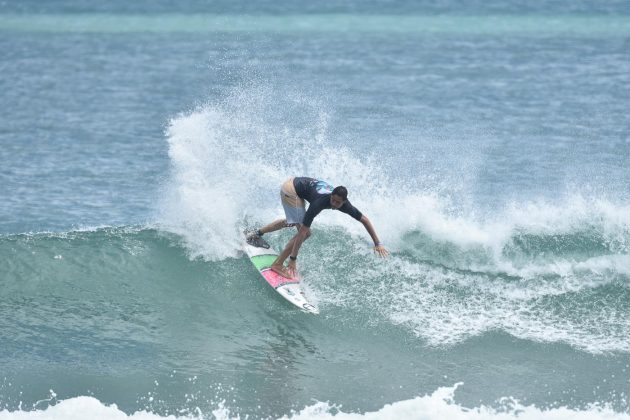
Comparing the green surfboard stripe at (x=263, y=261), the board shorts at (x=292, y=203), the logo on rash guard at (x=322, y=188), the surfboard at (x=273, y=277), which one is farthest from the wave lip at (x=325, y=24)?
the logo on rash guard at (x=322, y=188)

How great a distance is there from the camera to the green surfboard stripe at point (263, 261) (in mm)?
16259

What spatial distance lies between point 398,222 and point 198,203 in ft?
10.7

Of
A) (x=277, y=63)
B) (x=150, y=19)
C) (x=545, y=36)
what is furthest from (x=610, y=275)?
(x=150, y=19)

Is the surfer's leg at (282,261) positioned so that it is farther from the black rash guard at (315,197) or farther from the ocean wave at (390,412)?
the ocean wave at (390,412)

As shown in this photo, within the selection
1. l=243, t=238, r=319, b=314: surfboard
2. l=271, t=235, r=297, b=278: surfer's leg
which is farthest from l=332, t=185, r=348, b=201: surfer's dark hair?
l=243, t=238, r=319, b=314: surfboard

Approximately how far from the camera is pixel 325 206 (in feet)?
48.8

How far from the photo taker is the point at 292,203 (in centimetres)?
1573

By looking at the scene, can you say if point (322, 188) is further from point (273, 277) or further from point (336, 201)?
point (273, 277)

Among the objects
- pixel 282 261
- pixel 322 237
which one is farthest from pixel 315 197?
pixel 322 237

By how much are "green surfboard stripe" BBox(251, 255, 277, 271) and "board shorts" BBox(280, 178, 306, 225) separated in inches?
33.6

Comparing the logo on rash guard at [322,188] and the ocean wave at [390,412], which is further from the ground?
the logo on rash guard at [322,188]

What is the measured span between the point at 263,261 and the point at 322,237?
1243 mm

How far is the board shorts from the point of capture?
15711 millimetres

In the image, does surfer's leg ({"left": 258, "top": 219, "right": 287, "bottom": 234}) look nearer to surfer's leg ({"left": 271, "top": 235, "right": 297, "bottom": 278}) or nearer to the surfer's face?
surfer's leg ({"left": 271, "top": 235, "right": 297, "bottom": 278})
